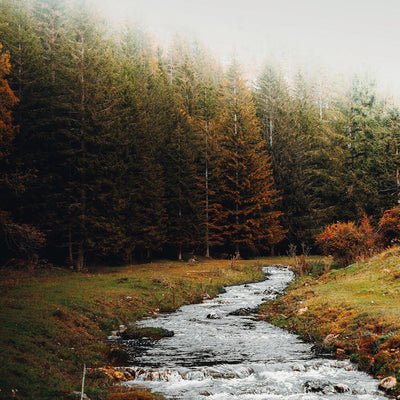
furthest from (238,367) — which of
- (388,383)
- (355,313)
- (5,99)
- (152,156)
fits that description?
(152,156)

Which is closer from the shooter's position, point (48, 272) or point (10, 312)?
point (10, 312)

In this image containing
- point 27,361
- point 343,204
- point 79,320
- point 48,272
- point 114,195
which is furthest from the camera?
point 343,204

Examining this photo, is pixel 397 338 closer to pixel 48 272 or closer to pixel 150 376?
pixel 150 376

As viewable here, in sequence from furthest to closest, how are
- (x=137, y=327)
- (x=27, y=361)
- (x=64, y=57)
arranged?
(x=64, y=57)
(x=137, y=327)
(x=27, y=361)

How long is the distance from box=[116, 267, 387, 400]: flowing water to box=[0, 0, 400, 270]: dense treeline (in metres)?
13.6

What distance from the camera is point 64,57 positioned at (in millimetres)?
38688

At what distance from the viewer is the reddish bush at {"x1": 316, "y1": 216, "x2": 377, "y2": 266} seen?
26.9m

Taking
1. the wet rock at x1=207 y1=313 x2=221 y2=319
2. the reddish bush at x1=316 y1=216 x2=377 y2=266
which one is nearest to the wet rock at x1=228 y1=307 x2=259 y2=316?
the wet rock at x1=207 y1=313 x2=221 y2=319

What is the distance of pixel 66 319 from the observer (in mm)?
14516

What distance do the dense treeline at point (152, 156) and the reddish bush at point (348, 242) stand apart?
17.5 metres

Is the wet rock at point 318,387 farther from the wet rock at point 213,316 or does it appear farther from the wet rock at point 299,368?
the wet rock at point 213,316

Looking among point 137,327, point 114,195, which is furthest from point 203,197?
point 137,327

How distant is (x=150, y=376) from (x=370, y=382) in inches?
228

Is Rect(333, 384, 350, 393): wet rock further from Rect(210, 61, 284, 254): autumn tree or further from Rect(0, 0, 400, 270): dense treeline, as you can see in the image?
Rect(210, 61, 284, 254): autumn tree
